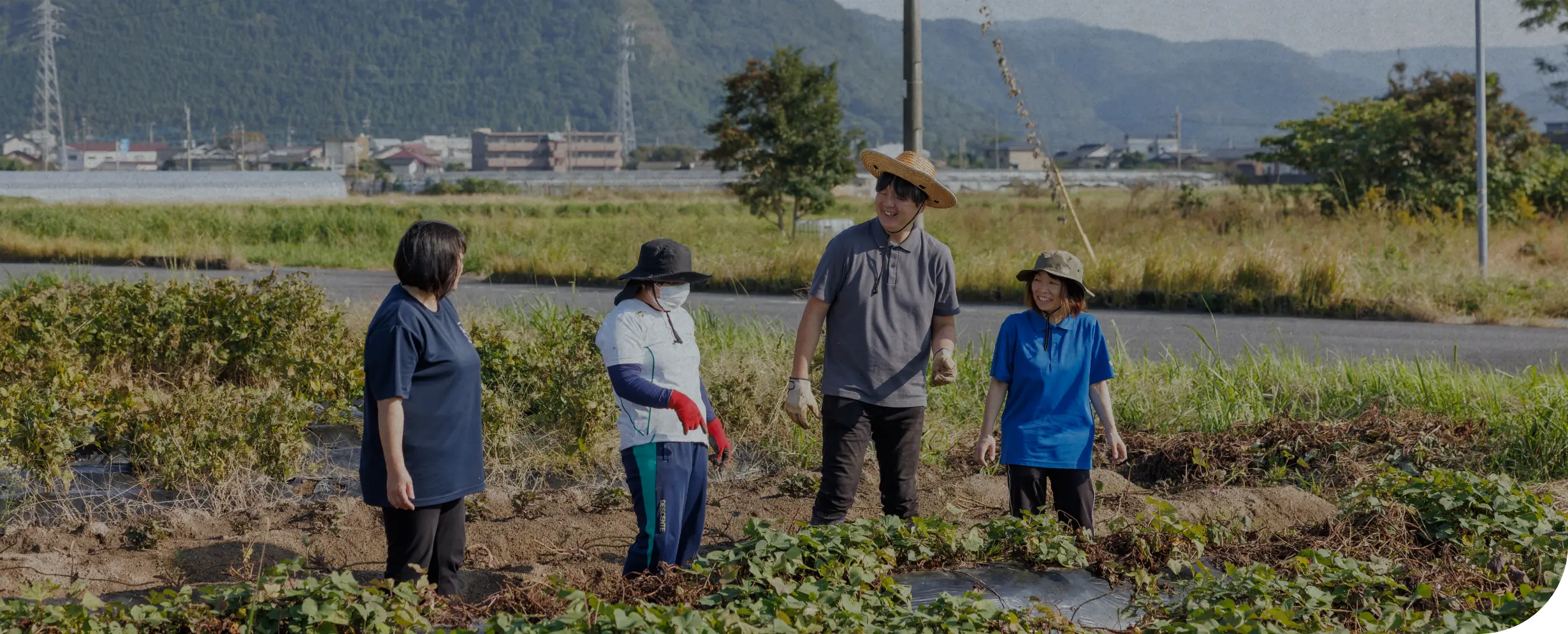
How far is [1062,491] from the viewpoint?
4.46 metres

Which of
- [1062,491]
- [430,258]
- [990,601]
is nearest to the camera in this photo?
[990,601]

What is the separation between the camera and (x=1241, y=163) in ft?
402

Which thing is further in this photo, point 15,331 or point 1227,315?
point 1227,315

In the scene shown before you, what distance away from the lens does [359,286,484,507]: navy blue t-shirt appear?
354cm

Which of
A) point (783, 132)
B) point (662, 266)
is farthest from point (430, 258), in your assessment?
point (783, 132)

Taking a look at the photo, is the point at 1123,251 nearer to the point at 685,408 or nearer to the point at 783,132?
the point at 783,132

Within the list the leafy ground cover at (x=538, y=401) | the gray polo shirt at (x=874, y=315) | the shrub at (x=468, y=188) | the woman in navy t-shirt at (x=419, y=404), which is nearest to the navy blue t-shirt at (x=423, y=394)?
the woman in navy t-shirt at (x=419, y=404)

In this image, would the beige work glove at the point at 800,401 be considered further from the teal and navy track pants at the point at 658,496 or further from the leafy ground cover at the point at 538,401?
the leafy ground cover at the point at 538,401

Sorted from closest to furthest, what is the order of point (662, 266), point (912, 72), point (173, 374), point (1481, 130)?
point (662, 266)
point (173, 374)
point (912, 72)
point (1481, 130)

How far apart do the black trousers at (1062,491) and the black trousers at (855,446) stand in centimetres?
37

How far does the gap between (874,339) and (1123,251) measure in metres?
12.1

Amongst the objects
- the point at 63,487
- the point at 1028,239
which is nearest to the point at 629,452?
the point at 63,487

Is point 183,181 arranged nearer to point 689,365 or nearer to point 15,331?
point 15,331

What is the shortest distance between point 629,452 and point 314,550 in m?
1.43
